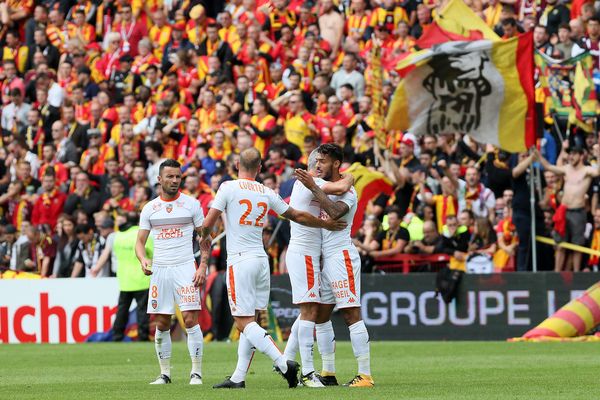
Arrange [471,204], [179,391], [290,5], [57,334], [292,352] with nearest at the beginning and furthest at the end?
[179,391], [292,352], [471,204], [57,334], [290,5]

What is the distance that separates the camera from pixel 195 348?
14.2 meters

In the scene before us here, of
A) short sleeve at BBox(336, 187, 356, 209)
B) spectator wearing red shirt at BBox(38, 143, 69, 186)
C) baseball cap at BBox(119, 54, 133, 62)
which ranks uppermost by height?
baseball cap at BBox(119, 54, 133, 62)

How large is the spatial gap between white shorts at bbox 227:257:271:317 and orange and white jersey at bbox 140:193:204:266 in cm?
164

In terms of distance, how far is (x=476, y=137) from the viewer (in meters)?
22.6

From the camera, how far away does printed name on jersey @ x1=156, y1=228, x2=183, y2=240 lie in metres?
14.6

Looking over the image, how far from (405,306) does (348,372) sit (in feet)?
24.8

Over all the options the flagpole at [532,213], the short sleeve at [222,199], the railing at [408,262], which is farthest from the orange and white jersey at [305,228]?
→ the railing at [408,262]

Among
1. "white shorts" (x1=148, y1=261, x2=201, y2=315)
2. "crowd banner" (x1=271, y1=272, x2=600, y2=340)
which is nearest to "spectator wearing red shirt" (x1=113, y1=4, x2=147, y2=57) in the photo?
"crowd banner" (x1=271, y1=272, x2=600, y2=340)

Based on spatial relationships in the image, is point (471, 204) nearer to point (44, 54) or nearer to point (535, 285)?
point (535, 285)

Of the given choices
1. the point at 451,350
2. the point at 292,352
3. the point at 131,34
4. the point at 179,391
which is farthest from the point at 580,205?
the point at 131,34

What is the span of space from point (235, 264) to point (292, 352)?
1.35m

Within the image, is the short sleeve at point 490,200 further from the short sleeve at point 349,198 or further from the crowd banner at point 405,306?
the short sleeve at point 349,198

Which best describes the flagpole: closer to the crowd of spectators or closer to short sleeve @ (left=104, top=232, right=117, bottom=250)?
the crowd of spectators

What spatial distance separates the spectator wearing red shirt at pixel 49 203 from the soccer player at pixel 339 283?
1630 centimetres
